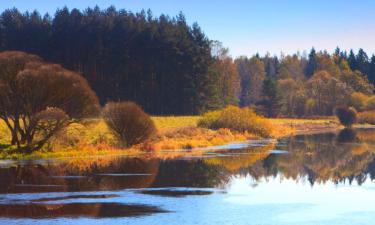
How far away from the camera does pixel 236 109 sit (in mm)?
78000

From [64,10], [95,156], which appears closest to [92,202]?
[95,156]

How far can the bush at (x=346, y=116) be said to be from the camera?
11900 centimetres

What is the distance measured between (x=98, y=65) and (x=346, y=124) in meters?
49.6

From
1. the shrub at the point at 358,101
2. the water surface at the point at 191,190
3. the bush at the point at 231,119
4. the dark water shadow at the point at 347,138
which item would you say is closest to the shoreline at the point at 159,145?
the bush at the point at 231,119

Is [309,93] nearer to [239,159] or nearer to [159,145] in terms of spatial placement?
[159,145]

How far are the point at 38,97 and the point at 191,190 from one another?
66.5ft

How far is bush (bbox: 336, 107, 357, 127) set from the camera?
119 m

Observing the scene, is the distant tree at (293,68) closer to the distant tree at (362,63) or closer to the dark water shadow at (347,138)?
the distant tree at (362,63)

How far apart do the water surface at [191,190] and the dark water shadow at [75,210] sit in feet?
0.13

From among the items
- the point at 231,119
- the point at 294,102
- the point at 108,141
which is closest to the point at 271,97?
the point at 294,102

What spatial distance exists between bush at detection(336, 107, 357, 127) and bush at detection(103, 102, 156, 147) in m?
73.3

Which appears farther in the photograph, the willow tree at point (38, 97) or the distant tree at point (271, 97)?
the distant tree at point (271, 97)

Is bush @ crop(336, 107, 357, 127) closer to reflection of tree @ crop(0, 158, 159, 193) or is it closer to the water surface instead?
the water surface

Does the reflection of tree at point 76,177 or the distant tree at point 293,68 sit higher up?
the distant tree at point 293,68
